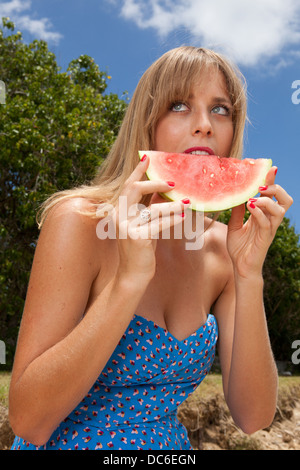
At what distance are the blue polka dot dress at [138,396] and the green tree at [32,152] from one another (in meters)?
7.50

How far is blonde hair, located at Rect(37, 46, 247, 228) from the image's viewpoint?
6.79ft

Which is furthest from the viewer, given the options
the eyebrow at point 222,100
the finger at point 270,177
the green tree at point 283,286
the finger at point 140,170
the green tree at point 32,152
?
the green tree at point 283,286

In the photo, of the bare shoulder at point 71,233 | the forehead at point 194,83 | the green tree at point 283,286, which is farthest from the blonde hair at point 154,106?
the green tree at point 283,286

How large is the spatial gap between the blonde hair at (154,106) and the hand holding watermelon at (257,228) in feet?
1.31

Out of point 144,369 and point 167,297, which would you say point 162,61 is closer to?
point 167,297

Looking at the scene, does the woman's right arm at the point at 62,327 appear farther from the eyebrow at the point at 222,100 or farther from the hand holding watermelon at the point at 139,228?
the eyebrow at the point at 222,100

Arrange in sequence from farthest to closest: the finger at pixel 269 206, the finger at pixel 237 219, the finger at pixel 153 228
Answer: the finger at pixel 237 219
the finger at pixel 269 206
the finger at pixel 153 228

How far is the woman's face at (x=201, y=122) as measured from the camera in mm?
2000

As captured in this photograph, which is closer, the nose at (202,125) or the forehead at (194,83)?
the nose at (202,125)

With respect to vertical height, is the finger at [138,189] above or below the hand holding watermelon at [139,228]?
above

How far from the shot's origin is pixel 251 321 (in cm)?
194

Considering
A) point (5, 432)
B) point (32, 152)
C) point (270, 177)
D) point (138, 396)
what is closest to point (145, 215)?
point (270, 177)

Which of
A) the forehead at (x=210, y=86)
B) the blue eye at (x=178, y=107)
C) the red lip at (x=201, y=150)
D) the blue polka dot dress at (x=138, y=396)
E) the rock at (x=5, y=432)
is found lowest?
the rock at (x=5, y=432)

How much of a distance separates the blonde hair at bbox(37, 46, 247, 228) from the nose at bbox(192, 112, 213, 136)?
12 cm
